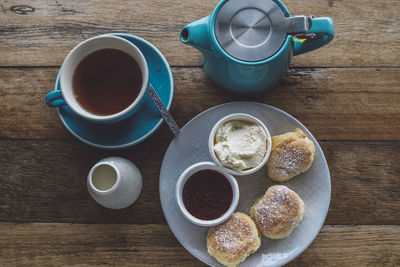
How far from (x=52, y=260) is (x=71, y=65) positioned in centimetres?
71

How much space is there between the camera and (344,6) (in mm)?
1345

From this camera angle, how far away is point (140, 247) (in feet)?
4.30

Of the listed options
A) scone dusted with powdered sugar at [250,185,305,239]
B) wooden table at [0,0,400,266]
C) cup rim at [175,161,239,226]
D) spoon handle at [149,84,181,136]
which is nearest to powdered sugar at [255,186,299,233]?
scone dusted with powdered sugar at [250,185,305,239]

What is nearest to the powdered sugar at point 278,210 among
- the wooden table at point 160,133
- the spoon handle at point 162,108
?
the wooden table at point 160,133

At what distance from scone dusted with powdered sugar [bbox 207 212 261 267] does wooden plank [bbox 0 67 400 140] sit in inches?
14.9

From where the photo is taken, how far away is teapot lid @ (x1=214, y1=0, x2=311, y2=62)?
1.02 meters

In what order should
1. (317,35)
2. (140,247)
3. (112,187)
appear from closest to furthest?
1. (317,35)
2. (112,187)
3. (140,247)

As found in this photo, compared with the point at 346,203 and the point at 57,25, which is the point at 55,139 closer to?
the point at 57,25

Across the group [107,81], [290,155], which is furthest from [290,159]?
[107,81]

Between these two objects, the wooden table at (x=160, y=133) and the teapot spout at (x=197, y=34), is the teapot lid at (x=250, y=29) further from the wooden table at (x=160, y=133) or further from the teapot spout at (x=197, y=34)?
the wooden table at (x=160, y=133)

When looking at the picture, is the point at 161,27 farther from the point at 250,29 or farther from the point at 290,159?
the point at 290,159

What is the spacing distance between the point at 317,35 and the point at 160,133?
62 cm

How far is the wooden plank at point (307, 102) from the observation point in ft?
4.36

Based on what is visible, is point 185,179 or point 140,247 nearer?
point 185,179
